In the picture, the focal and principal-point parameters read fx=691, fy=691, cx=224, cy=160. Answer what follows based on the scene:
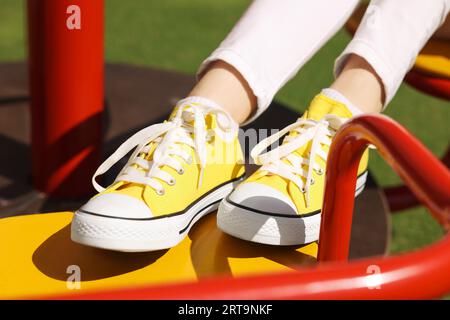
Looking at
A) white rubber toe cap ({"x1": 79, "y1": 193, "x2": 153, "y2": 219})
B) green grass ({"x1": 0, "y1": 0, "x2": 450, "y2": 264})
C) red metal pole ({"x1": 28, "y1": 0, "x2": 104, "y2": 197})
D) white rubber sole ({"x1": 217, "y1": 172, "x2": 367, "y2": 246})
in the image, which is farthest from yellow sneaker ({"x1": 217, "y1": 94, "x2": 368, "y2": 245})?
green grass ({"x1": 0, "y1": 0, "x2": 450, "y2": 264})

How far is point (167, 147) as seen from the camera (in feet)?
2.91

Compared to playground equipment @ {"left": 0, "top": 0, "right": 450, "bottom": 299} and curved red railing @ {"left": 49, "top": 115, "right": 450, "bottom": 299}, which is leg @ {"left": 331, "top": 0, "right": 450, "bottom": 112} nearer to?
playground equipment @ {"left": 0, "top": 0, "right": 450, "bottom": 299}

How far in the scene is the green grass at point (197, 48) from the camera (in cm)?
206

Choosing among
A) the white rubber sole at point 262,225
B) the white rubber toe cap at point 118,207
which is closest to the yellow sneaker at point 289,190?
the white rubber sole at point 262,225

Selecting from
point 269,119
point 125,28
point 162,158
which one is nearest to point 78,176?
point 162,158

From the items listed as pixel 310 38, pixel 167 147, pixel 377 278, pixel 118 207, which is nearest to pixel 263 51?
pixel 310 38

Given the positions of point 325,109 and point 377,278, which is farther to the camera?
point 325,109

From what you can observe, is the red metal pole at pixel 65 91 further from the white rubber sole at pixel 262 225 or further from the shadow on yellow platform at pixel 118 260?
the white rubber sole at pixel 262 225

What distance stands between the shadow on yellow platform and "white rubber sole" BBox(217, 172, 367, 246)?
3 centimetres

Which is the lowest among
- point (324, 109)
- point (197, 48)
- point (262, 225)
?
point (197, 48)

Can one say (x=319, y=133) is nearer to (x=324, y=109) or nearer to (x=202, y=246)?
(x=324, y=109)

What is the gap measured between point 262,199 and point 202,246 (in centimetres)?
11

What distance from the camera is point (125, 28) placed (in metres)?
2.70
